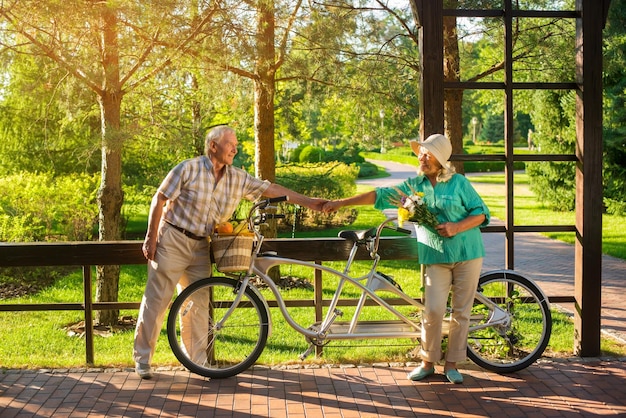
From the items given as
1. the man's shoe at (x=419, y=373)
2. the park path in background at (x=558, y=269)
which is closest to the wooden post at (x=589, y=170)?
the park path in background at (x=558, y=269)

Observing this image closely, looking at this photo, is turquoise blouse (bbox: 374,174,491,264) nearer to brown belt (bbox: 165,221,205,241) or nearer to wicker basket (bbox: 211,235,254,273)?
wicker basket (bbox: 211,235,254,273)

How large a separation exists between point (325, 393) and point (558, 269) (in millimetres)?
8664

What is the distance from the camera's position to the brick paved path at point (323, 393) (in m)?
4.58

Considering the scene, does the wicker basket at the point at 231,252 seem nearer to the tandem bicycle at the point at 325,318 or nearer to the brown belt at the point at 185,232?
the tandem bicycle at the point at 325,318

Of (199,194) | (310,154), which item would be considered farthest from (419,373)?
(310,154)

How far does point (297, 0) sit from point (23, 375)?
683cm

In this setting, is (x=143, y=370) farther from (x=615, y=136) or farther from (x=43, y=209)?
(x=615, y=136)

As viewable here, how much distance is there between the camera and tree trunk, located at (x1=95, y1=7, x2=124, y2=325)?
8.88 meters

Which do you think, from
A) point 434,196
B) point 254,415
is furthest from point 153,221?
point 434,196

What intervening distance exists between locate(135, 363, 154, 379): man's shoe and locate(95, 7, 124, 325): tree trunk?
13.5ft

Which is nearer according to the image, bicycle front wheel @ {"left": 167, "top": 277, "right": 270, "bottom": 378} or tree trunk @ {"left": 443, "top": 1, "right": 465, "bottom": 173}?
bicycle front wheel @ {"left": 167, "top": 277, "right": 270, "bottom": 378}

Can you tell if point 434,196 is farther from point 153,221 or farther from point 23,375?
point 23,375

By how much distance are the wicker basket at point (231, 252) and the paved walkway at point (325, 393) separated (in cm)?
76

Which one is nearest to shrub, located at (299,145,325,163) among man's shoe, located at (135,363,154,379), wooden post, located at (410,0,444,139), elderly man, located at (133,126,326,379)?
wooden post, located at (410,0,444,139)
